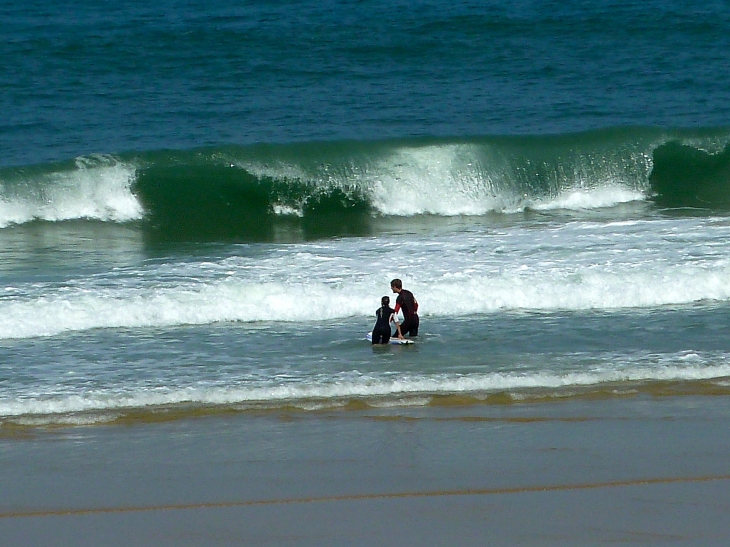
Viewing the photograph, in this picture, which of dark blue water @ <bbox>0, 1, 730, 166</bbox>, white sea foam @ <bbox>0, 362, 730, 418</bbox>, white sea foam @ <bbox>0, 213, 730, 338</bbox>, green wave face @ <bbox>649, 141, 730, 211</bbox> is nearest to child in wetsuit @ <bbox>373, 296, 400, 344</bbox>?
white sea foam @ <bbox>0, 362, 730, 418</bbox>

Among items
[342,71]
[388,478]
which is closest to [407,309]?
[388,478]

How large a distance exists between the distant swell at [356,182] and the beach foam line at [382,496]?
34.9 ft

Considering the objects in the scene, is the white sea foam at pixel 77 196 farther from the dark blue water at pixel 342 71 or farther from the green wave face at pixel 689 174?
the green wave face at pixel 689 174

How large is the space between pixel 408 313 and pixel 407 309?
49 mm

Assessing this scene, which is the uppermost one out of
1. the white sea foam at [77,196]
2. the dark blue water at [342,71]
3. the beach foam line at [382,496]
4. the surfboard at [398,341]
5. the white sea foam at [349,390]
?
the dark blue water at [342,71]

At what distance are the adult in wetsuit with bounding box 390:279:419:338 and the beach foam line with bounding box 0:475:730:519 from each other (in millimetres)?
4322

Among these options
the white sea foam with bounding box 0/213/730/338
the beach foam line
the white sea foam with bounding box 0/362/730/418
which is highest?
the white sea foam with bounding box 0/213/730/338

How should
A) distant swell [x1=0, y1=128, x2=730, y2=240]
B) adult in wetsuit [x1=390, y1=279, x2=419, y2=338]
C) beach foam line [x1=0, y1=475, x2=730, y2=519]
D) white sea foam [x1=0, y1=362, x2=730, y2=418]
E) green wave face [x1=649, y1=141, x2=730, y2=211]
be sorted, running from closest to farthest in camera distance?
1. beach foam line [x1=0, y1=475, x2=730, y2=519]
2. white sea foam [x1=0, y1=362, x2=730, y2=418]
3. adult in wetsuit [x1=390, y1=279, x2=419, y2=338]
4. distant swell [x1=0, y1=128, x2=730, y2=240]
5. green wave face [x1=649, y1=141, x2=730, y2=211]

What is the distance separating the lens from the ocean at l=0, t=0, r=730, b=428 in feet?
32.0

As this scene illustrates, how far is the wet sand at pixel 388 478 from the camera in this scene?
6047 mm

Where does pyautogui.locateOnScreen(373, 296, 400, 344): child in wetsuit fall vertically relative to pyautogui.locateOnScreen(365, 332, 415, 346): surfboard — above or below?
above

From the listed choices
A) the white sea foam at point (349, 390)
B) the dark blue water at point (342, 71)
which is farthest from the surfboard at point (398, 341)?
the dark blue water at point (342, 71)

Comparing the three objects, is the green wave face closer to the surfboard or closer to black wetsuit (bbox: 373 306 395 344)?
the surfboard

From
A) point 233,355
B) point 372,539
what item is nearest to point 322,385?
point 233,355
